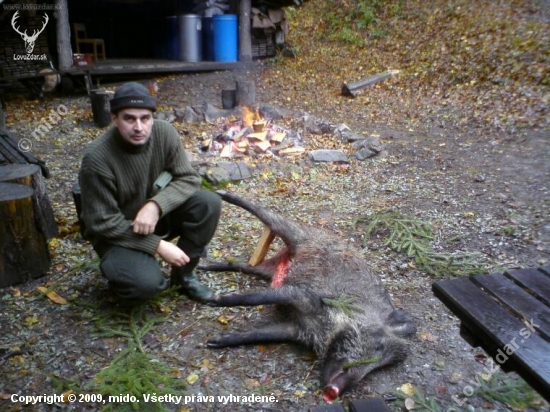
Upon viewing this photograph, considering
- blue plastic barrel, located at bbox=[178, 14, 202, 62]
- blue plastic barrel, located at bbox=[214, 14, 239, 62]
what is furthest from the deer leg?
blue plastic barrel, located at bbox=[178, 14, 202, 62]

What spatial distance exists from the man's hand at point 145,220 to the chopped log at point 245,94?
18.9ft

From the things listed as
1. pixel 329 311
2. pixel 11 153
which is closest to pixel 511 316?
pixel 329 311

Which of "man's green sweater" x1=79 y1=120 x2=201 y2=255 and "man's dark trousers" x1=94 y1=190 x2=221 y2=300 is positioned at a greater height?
"man's green sweater" x1=79 y1=120 x2=201 y2=255

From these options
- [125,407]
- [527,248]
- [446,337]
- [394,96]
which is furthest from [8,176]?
[394,96]

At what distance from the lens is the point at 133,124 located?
297cm

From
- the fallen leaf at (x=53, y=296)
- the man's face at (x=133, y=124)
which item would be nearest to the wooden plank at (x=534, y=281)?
the man's face at (x=133, y=124)

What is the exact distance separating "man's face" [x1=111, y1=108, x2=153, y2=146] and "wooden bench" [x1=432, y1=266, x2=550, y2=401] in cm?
201

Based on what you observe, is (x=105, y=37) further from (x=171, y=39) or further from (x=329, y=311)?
(x=329, y=311)

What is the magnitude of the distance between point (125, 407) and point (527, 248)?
377 cm

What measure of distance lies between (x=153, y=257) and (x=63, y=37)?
8.54 m

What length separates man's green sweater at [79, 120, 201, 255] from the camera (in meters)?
3.02

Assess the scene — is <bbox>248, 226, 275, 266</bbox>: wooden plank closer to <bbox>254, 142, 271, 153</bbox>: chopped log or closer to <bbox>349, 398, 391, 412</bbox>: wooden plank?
Result: <bbox>349, 398, 391, 412</bbox>: wooden plank

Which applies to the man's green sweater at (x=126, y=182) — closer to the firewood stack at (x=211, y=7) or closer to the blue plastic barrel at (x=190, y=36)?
the blue plastic barrel at (x=190, y=36)

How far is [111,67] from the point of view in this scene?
10.7 metres
